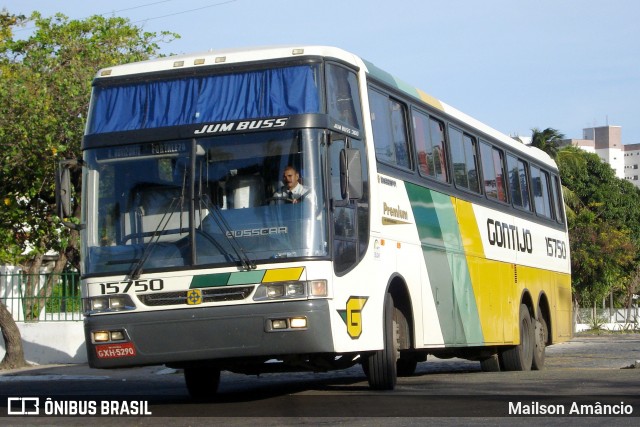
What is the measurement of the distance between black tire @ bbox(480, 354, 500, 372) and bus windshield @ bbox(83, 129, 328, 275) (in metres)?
8.99

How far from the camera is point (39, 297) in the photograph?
23719mm

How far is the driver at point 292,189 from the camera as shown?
11.1 metres

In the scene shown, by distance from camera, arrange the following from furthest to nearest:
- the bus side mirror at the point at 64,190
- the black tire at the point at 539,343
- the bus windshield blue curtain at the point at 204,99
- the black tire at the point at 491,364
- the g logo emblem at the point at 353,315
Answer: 1. the black tire at the point at 539,343
2. the black tire at the point at 491,364
3. the bus side mirror at the point at 64,190
4. the bus windshield blue curtain at the point at 204,99
5. the g logo emblem at the point at 353,315

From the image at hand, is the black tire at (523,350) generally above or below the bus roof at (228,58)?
below

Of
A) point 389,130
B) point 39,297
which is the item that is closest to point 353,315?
point 389,130

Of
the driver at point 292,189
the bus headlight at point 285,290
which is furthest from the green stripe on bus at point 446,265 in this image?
the bus headlight at point 285,290

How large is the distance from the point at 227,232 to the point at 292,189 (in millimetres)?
737

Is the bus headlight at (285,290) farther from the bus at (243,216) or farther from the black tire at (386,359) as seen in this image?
the black tire at (386,359)

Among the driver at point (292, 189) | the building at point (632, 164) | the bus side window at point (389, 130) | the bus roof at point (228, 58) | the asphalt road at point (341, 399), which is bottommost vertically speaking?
the asphalt road at point (341, 399)

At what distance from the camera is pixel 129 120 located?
11852mm

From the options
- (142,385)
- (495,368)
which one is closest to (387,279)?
(142,385)

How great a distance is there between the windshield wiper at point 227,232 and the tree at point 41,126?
12533 millimetres

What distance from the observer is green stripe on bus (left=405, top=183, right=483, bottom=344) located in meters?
14.3

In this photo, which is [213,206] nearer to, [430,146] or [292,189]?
[292,189]
